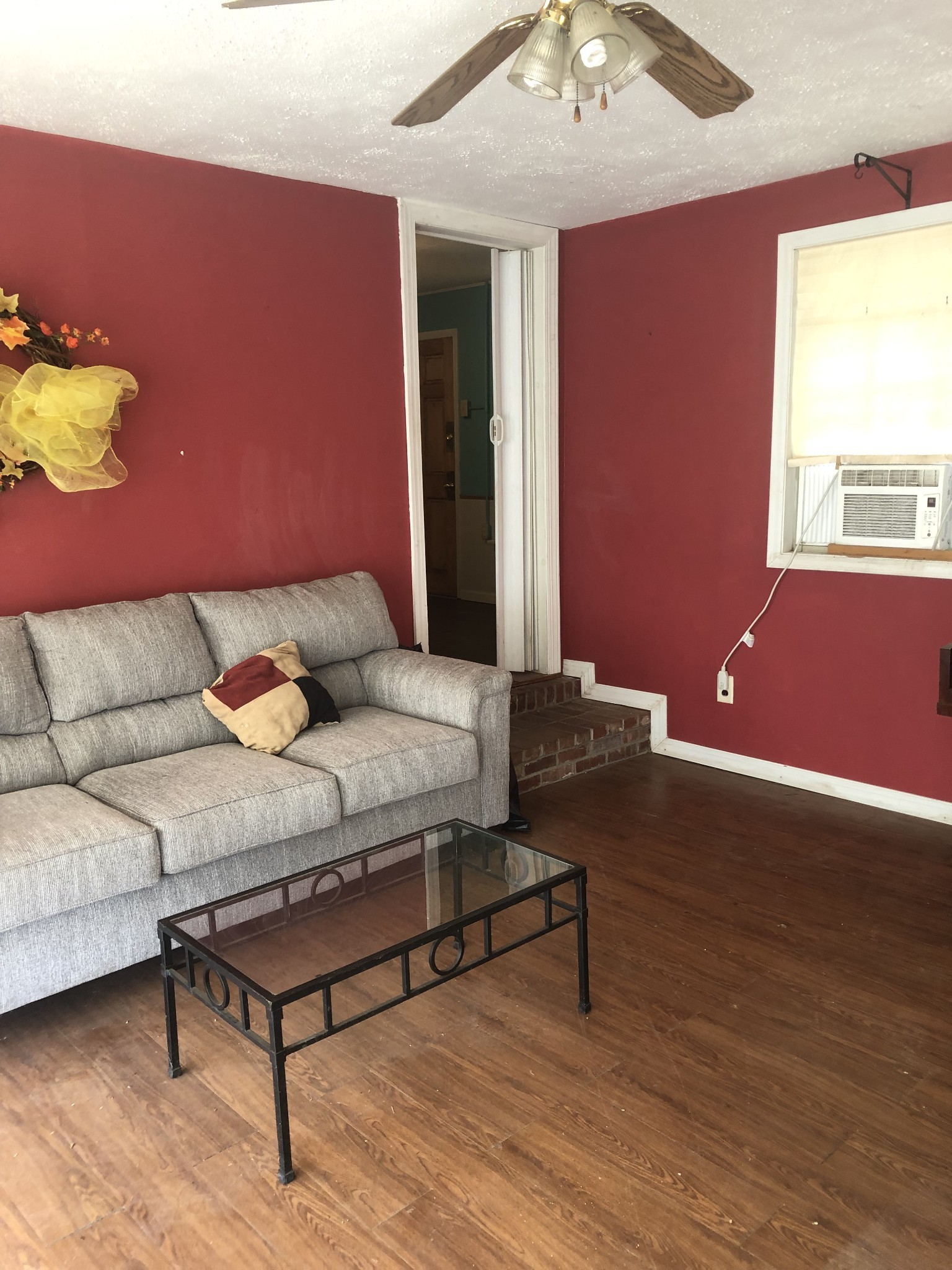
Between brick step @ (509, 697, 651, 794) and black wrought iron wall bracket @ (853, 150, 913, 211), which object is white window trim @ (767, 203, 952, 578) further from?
brick step @ (509, 697, 651, 794)

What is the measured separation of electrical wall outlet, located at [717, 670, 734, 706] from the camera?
436 cm

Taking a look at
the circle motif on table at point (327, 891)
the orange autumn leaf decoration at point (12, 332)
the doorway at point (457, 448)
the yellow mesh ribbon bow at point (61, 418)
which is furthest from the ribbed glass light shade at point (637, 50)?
the doorway at point (457, 448)

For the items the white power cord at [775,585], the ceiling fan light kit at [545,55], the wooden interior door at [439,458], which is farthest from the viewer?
the wooden interior door at [439,458]

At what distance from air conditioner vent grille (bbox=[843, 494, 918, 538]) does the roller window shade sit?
0.17 meters

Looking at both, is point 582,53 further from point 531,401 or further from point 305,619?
point 531,401

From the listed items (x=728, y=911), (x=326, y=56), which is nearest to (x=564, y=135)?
(x=326, y=56)

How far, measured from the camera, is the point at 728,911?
307 cm

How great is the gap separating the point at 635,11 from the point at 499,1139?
2.18 meters

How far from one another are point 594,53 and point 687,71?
0.33m

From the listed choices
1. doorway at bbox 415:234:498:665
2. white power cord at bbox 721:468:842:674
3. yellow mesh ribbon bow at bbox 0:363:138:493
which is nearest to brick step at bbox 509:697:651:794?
white power cord at bbox 721:468:842:674

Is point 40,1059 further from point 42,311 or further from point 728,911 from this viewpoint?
point 42,311

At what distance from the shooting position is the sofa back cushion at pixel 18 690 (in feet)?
9.66

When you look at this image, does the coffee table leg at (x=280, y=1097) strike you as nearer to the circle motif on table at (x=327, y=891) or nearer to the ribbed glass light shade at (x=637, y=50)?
the circle motif on table at (x=327, y=891)

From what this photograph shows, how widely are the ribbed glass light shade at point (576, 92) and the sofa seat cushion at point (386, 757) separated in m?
1.89
